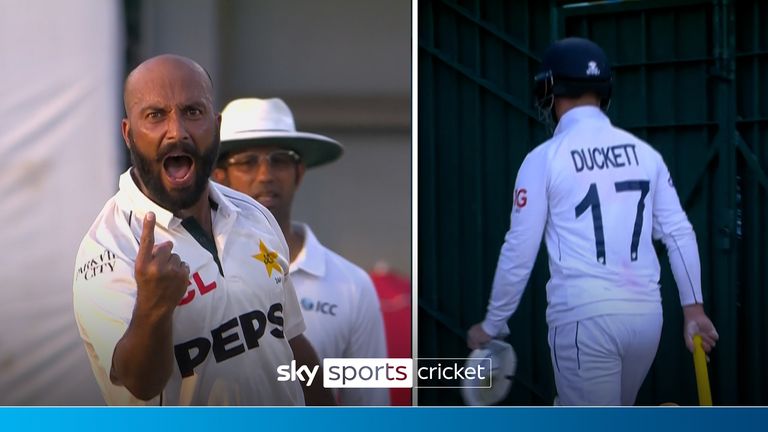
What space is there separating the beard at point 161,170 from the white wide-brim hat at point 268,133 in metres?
0.06

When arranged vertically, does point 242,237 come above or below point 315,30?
below

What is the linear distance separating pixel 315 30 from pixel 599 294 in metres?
1.20

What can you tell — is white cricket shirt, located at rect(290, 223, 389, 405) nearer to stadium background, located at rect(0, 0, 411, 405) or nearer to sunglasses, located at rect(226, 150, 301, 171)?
stadium background, located at rect(0, 0, 411, 405)

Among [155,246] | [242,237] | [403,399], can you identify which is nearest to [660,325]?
[403,399]

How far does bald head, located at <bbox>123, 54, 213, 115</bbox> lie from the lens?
13.0ft

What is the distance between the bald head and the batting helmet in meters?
1.03

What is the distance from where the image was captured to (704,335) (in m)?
4.02

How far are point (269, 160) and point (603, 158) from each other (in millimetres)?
1039

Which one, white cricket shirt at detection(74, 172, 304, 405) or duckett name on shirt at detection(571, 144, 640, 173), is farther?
duckett name on shirt at detection(571, 144, 640, 173)

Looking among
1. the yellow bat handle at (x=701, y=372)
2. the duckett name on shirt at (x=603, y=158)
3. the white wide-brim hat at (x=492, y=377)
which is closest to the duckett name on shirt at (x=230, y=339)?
the white wide-brim hat at (x=492, y=377)

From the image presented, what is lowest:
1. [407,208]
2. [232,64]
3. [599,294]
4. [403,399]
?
[403,399]

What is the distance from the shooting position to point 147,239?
12.9ft

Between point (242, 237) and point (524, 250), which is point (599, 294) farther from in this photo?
point (242, 237)

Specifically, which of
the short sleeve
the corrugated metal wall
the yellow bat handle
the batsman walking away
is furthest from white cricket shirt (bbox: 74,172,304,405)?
the yellow bat handle
